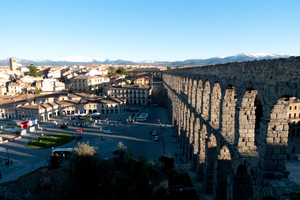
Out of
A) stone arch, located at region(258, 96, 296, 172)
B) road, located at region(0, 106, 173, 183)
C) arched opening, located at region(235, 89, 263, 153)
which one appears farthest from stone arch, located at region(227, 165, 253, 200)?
road, located at region(0, 106, 173, 183)

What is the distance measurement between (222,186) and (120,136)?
31146mm

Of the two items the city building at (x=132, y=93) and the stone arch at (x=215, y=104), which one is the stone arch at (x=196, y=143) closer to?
the stone arch at (x=215, y=104)

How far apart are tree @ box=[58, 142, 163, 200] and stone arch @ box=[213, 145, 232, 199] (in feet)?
19.9

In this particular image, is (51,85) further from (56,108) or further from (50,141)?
(50,141)

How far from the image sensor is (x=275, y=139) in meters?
11.6

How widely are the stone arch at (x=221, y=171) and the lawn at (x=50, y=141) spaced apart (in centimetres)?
3406

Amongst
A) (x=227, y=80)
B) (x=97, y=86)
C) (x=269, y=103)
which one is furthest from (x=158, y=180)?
(x=97, y=86)

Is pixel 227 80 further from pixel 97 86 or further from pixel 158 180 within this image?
pixel 97 86

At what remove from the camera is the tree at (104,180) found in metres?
16.7

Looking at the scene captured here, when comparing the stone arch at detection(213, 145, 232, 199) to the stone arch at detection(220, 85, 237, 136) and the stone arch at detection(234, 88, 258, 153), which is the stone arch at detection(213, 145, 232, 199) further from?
the stone arch at detection(234, 88, 258, 153)

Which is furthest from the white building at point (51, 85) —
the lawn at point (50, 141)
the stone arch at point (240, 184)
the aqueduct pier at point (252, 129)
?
the stone arch at point (240, 184)

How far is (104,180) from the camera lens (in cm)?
1919

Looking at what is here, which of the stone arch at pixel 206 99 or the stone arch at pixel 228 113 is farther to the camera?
the stone arch at pixel 206 99

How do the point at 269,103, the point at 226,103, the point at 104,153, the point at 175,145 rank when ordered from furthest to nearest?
the point at 175,145 → the point at 104,153 → the point at 226,103 → the point at 269,103
